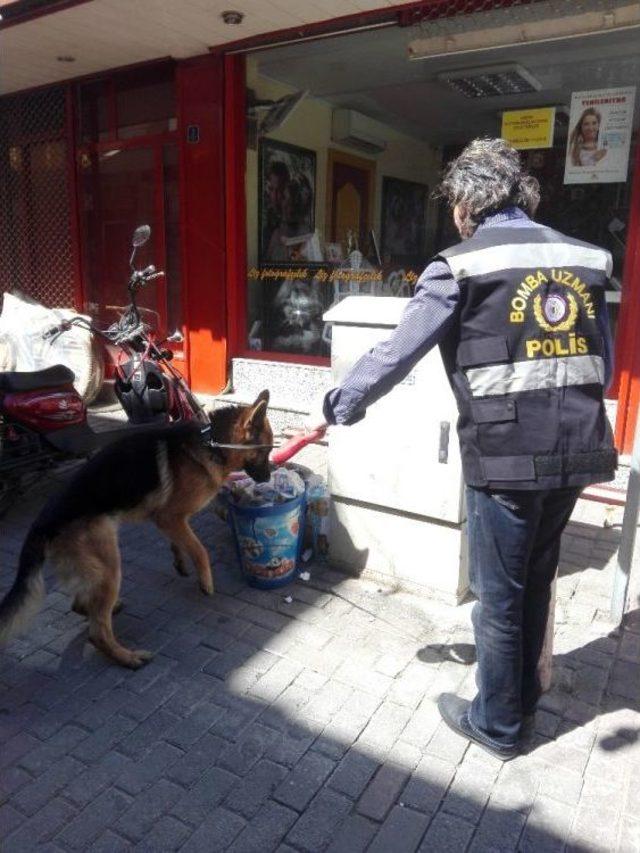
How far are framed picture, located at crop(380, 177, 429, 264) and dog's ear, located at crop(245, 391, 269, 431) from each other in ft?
12.8

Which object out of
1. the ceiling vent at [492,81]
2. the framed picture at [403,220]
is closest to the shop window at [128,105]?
the framed picture at [403,220]

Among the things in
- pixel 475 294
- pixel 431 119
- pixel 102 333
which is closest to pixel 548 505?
pixel 475 294

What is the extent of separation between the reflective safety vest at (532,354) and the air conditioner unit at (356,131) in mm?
6033

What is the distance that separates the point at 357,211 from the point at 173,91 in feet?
8.20

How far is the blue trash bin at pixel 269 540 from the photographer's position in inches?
138

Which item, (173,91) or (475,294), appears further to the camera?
(173,91)

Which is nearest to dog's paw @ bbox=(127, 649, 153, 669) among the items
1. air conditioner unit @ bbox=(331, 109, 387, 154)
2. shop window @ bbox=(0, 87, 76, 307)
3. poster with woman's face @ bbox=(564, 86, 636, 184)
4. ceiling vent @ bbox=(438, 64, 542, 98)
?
poster with woman's face @ bbox=(564, 86, 636, 184)

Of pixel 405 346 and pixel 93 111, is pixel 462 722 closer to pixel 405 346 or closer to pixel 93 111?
pixel 405 346

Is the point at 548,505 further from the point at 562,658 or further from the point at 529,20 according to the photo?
the point at 529,20

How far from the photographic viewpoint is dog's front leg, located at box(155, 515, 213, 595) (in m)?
3.34

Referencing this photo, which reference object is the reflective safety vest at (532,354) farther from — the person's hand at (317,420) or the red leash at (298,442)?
the red leash at (298,442)

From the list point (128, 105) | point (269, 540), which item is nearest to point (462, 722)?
point (269, 540)

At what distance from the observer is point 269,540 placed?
356 centimetres

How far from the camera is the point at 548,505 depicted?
2.25 meters
